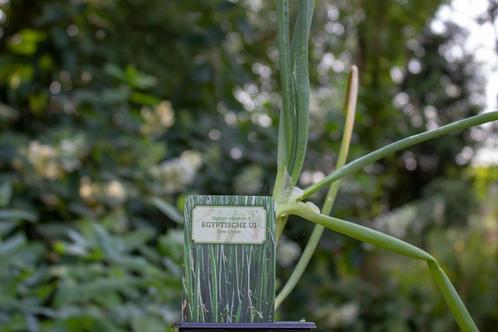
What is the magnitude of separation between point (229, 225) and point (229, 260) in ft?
0.09

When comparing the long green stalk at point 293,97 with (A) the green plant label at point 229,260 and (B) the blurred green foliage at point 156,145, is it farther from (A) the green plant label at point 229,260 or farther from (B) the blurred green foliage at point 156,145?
(B) the blurred green foliage at point 156,145

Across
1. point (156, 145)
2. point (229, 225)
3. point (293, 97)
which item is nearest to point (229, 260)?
point (229, 225)

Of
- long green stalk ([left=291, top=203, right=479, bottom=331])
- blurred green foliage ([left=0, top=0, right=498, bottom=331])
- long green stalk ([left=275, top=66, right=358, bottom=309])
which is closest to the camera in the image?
long green stalk ([left=291, top=203, right=479, bottom=331])

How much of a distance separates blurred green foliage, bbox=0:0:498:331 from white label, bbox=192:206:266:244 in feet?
2.10

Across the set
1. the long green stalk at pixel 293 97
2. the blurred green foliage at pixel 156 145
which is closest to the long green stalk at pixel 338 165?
the long green stalk at pixel 293 97

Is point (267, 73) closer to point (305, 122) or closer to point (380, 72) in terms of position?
point (380, 72)

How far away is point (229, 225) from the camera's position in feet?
1.73

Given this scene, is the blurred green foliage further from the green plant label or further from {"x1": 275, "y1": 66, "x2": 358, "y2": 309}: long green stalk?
the green plant label

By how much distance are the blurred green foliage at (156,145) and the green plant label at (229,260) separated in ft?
2.10

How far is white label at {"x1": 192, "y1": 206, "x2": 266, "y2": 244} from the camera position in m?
0.52

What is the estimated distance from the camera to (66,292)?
4.25 feet

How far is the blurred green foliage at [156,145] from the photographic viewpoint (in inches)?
53.6

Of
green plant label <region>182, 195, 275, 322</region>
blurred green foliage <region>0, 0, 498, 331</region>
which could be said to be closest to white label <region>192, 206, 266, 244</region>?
green plant label <region>182, 195, 275, 322</region>

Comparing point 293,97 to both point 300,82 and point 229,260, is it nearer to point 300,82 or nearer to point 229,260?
point 300,82
